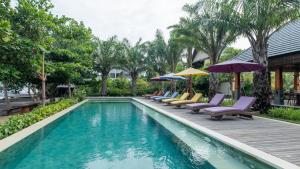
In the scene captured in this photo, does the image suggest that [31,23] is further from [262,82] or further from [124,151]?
[262,82]

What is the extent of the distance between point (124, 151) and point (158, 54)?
101 ft

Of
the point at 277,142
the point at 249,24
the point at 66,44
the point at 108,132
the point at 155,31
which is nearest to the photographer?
the point at 277,142

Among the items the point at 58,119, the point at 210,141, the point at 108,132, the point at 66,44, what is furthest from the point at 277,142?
the point at 66,44

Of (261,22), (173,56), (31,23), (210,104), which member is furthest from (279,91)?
(173,56)

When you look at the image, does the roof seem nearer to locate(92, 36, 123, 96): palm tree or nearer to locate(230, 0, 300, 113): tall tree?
locate(230, 0, 300, 113): tall tree

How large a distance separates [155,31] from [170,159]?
108 feet

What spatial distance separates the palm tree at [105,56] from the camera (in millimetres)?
40344

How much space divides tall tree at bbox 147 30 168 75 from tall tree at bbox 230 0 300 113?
22.7m

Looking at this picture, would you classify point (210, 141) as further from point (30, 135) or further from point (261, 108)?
point (261, 108)

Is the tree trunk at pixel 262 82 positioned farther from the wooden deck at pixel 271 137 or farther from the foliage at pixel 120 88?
the foliage at pixel 120 88

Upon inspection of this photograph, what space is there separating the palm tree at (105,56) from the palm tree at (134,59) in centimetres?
98

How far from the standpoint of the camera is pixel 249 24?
47.2ft

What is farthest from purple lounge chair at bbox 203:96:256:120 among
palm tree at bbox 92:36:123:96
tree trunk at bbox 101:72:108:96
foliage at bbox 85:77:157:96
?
tree trunk at bbox 101:72:108:96

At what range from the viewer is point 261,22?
13883mm
